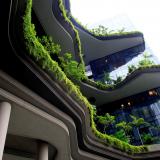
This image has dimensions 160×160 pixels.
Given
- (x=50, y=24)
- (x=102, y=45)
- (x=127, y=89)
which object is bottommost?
(x=127, y=89)

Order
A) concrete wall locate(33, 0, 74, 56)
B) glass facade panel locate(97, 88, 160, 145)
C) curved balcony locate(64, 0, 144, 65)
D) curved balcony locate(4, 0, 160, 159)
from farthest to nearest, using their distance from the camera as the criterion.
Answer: curved balcony locate(64, 0, 144, 65)
glass facade panel locate(97, 88, 160, 145)
concrete wall locate(33, 0, 74, 56)
curved balcony locate(4, 0, 160, 159)

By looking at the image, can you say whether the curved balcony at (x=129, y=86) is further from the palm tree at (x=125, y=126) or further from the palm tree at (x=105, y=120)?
the palm tree at (x=125, y=126)

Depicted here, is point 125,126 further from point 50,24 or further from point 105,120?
point 50,24

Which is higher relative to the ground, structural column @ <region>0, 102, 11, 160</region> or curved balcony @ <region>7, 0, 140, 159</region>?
curved balcony @ <region>7, 0, 140, 159</region>

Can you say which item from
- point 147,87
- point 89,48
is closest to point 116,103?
point 147,87

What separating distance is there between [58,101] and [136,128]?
11327 millimetres

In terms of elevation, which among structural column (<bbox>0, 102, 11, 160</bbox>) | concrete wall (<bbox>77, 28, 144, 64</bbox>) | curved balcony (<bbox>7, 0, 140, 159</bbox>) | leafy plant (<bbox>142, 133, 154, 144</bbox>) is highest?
concrete wall (<bbox>77, 28, 144, 64</bbox>)

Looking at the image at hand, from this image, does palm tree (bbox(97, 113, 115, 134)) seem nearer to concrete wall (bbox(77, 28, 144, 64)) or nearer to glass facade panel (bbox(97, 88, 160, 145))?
glass facade panel (bbox(97, 88, 160, 145))

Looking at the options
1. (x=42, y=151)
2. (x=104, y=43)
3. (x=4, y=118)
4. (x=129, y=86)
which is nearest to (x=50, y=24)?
(x=129, y=86)

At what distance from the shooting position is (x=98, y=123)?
56.4 ft

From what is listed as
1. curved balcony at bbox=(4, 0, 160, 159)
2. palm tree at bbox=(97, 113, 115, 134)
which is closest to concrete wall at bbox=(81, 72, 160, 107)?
palm tree at bbox=(97, 113, 115, 134)

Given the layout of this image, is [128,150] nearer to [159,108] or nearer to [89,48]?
[159,108]

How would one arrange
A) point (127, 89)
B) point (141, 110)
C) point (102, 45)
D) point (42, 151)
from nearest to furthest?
point (42, 151) < point (141, 110) < point (127, 89) < point (102, 45)

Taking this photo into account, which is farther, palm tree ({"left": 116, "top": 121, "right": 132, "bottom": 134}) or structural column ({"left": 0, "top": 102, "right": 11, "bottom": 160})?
palm tree ({"left": 116, "top": 121, "right": 132, "bottom": 134})
